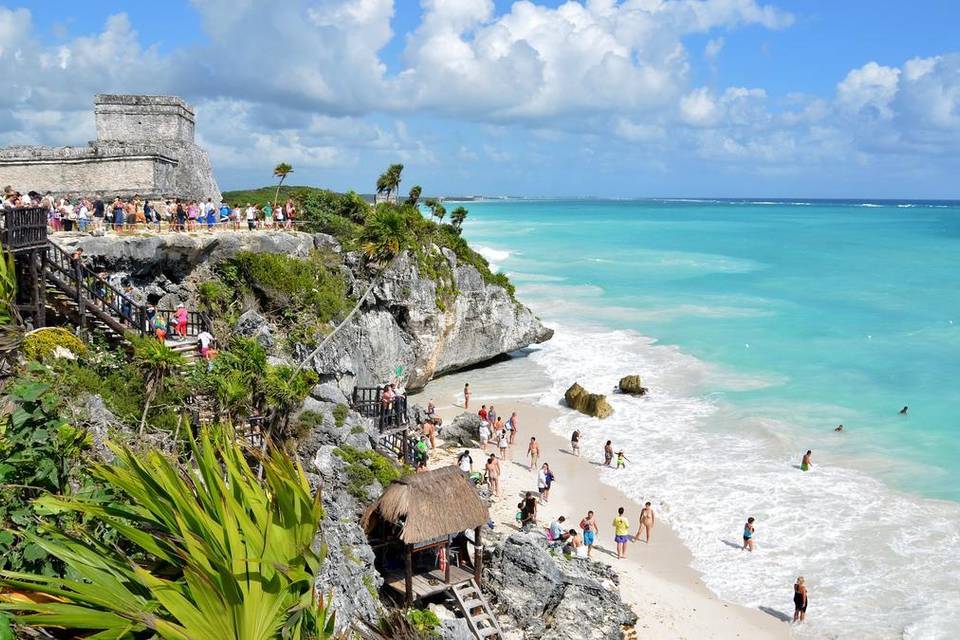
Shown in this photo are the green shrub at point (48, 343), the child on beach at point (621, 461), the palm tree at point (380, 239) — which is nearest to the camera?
the green shrub at point (48, 343)

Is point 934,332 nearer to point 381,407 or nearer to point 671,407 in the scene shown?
point 671,407

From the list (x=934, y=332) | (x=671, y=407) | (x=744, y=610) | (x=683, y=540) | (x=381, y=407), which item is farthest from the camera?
(x=934, y=332)

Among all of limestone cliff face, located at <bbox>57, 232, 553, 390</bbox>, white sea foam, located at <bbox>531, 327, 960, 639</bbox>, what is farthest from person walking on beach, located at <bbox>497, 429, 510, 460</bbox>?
limestone cliff face, located at <bbox>57, 232, 553, 390</bbox>

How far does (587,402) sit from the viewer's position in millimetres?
25203

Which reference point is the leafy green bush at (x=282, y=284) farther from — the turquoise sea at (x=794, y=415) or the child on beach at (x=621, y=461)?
the child on beach at (x=621, y=461)

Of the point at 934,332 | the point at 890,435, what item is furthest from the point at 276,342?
the point at 934,332

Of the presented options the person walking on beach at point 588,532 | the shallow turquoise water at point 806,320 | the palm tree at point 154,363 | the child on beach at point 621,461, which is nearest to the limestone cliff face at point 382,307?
the palm tree at point 154,363

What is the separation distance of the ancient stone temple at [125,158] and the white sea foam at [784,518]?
55.0 feet

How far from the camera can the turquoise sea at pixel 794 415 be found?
15.5 m

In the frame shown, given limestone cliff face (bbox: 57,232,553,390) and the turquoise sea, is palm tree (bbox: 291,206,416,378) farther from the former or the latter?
the turquoise sea

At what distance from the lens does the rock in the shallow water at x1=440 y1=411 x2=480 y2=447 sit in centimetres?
2202

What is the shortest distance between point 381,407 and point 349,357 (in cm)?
539

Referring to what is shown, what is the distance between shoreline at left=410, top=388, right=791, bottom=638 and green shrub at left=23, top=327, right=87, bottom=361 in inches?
385

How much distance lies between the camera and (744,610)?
557 inches
